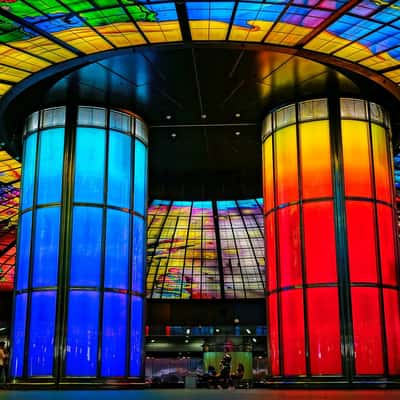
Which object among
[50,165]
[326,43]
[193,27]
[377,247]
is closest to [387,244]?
[377,247]

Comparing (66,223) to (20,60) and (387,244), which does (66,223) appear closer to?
(20,60)

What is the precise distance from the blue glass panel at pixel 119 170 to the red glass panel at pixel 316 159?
7.00 meters

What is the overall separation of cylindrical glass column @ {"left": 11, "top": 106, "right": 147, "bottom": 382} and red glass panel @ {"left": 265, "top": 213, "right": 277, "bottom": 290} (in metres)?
5.12

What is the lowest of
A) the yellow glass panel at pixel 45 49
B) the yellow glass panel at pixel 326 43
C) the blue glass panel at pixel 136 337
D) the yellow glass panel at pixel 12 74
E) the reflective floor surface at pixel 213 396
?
the reflective floor surface at pixel 213 396

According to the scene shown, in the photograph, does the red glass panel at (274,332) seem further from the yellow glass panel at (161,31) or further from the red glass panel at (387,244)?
the yellow glass panel at (161,31)

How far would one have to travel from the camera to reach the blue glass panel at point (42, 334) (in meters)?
23.9

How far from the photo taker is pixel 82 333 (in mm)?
24312

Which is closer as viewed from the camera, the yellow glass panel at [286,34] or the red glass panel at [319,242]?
the yellow glass panel at [286,34]

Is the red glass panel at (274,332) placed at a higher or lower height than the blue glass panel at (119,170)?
lower

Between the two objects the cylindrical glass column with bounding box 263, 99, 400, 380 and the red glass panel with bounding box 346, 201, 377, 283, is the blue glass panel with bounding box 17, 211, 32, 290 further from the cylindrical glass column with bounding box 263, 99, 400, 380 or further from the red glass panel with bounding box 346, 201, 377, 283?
the red glass panel with bounding box 346, 201, 377, 283

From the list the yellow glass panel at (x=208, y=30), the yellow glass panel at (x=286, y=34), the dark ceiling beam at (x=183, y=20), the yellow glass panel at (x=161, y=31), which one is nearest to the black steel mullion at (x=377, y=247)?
the yellow glass panel at (x=286, y=34)

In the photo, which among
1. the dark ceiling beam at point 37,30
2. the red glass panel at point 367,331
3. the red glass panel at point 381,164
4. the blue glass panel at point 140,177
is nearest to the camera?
the dark ceiling beam at point 37,30

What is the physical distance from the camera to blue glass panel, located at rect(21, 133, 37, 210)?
2642 cm

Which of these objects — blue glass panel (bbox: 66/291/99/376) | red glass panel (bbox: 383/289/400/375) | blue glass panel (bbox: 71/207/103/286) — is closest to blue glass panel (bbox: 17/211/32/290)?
blue glass panel (bbox: 71/207/103/286)
